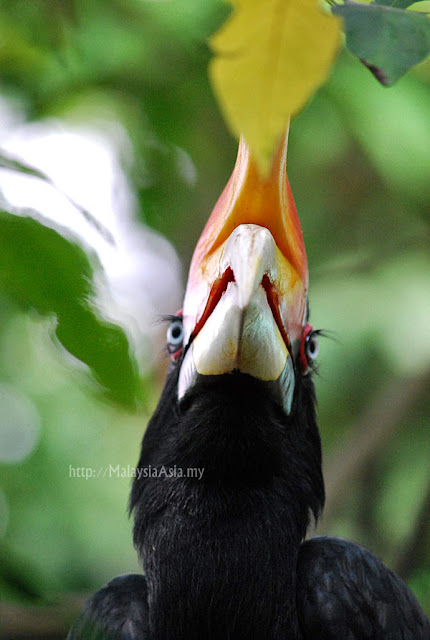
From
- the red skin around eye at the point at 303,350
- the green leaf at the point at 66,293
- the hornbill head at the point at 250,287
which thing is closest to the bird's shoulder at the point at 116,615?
the hornbill head at the point at 250,287

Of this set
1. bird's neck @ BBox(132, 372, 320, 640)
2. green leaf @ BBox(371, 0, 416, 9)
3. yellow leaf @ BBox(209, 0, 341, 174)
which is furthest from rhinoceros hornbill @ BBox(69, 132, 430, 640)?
yellow leaf @ BBox(209, 0, 341, 174)

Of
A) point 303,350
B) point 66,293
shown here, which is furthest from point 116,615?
point 66,293

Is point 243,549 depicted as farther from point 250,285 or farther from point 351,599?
point 250,285

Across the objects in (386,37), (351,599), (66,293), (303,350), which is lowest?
(351,599)

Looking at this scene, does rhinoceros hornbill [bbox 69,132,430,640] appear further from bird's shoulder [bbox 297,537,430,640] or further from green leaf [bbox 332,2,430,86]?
green leaf [bbox 332,2,430,86]

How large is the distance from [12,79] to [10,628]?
1742 millimetres

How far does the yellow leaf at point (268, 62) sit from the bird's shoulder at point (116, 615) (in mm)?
1743

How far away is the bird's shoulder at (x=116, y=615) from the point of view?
1.93 m

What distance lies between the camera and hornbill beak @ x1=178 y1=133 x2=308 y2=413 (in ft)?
4.52

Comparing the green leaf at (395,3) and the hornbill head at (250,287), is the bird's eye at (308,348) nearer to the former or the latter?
the hornbill head at (250,287)

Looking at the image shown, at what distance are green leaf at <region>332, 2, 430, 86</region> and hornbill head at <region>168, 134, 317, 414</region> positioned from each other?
46cm

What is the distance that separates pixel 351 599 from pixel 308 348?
25.9 inches

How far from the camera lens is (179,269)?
3.55 meters

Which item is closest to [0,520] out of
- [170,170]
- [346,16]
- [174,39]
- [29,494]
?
[29,494]
